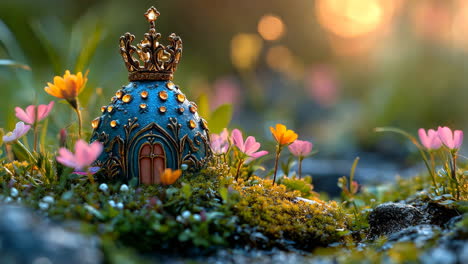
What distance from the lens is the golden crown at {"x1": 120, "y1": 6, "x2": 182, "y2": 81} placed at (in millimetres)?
2150

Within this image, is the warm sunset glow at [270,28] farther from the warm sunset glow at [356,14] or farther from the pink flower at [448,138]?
the warm sunset glow at [356,14]

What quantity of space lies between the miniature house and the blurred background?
Result: 934 millimetres

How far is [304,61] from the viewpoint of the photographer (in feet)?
32.9

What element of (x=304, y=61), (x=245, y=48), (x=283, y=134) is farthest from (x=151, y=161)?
(x=304, y=61)

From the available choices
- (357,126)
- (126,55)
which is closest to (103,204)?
(126,55)

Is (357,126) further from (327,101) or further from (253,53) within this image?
(253,53)

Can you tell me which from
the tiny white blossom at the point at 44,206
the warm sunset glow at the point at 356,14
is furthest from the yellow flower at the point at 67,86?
the warm sunset glow at the point at 356,14

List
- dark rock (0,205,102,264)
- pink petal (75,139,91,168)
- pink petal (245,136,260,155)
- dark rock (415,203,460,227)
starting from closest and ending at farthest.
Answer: dark rock (0,205,102,264) → pink petal (75,139,91,168) → dark rock (415,203,460,227) → pink petal (245,136,260,155)

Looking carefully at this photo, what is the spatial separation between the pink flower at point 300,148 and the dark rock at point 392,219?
1.55ft

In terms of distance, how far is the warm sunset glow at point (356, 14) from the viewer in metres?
6.32

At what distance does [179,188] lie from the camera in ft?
6.49

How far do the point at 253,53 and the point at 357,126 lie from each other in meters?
2.68

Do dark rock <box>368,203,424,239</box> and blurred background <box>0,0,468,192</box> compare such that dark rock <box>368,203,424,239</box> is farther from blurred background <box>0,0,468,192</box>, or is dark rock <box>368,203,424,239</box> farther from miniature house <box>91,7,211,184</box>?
blurred background <box>0,0,468,192</box>

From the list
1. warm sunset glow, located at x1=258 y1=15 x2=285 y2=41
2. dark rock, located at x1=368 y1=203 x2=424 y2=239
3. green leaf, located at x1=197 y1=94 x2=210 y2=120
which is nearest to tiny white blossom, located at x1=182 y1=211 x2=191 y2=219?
dark rock, located at x1=368 y1=203 x2=424 y2=239
